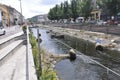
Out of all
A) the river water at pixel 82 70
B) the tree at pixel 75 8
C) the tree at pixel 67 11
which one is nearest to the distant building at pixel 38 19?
the river water at pixel 82 70

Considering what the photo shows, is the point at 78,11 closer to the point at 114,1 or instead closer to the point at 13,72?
the point at 114,1

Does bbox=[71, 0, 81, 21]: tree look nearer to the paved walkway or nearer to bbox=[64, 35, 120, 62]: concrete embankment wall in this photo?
bbox=[64, 35, 120, 62]: concrete embankment wall

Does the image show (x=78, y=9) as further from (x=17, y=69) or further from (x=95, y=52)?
(x=17, y=69)

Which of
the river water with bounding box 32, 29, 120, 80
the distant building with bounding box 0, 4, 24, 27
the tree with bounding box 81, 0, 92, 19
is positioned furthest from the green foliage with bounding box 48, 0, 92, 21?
the river water with bounding box 32, 29, 120, 80

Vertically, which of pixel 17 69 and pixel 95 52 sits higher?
pixel 17 69

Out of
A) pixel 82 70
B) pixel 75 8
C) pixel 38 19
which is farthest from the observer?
pixel 75 8

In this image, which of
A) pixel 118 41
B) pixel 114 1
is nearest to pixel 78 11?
pixel 114 1

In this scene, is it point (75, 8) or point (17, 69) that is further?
point (75, 8)

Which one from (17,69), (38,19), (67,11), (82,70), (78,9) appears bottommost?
(82,70)

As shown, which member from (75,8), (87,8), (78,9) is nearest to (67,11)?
(75,8)

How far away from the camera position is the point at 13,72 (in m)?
10.6

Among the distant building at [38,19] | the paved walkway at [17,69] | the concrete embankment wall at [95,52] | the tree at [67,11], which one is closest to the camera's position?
the paved walkway at [17,69]

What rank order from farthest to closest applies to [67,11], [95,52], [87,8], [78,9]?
[67,11] → [78,9] → [87,8] → [95,52]

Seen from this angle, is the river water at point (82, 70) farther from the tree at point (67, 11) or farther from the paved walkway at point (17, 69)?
the tree at point (67, 11)
